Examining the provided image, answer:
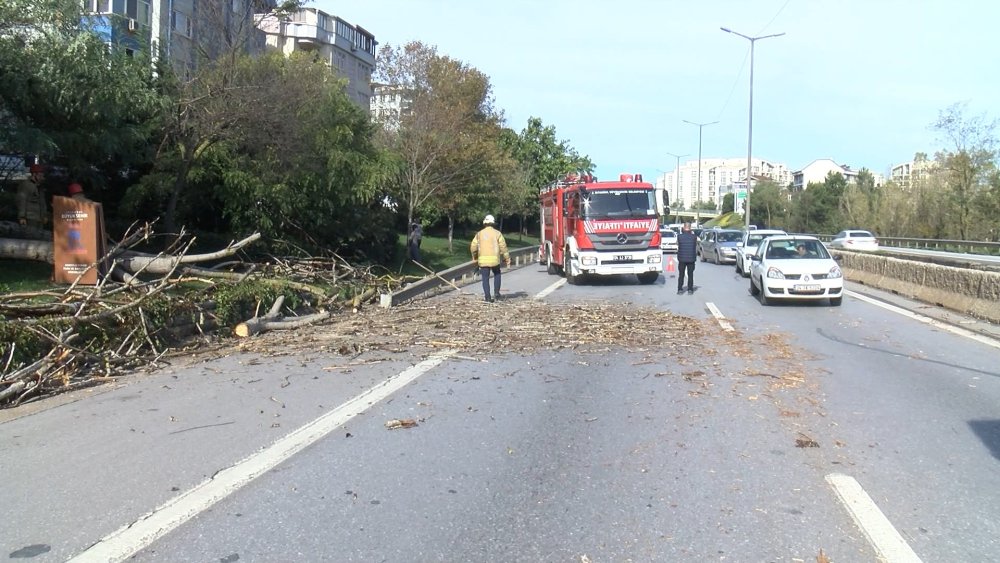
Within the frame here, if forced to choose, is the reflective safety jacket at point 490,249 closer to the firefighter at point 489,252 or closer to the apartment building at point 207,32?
the firefighter at point 489,252

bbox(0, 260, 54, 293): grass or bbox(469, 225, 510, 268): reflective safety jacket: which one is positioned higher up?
bbox(469, 225, 510, 268): reflective safety jacket

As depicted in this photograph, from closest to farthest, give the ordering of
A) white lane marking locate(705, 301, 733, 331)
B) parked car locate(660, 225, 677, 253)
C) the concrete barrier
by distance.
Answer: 1. white lane marking locate(705, 301, 733, 331)
2. the concrete barrier
3. parked car locate(660, 225, 677, 253)

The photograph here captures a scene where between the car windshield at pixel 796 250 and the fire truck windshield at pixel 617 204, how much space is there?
14.0 ft

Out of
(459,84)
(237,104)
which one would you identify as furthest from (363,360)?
(459,84)

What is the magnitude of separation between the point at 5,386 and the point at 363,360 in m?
3.98

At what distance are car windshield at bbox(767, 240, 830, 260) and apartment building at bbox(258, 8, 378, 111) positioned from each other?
3875cm

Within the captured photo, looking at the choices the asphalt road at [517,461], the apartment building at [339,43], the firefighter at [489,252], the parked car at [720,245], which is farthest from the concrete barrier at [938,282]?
the apartment building at [339,43]

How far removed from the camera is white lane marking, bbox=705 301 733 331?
1406cm

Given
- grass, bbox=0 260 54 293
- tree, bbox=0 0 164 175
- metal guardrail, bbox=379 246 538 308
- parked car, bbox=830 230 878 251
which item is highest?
tree, bbox=0 0 164 175

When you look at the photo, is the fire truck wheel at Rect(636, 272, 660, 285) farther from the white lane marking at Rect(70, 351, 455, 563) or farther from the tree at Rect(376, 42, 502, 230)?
the white lane marking at Rect(70, 351, 455, 563)

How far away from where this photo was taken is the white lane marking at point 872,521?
4.52 m

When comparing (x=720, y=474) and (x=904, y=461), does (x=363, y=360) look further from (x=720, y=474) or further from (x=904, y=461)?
(x=904, y=461)

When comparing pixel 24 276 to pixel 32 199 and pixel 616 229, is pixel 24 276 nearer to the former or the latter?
pixel 32 199

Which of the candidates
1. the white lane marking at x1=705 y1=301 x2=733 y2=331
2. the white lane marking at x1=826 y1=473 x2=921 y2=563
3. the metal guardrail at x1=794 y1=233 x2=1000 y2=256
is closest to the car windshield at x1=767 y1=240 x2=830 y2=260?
the white lane marking at x1=705 y1=301 x2=733 y2=331
